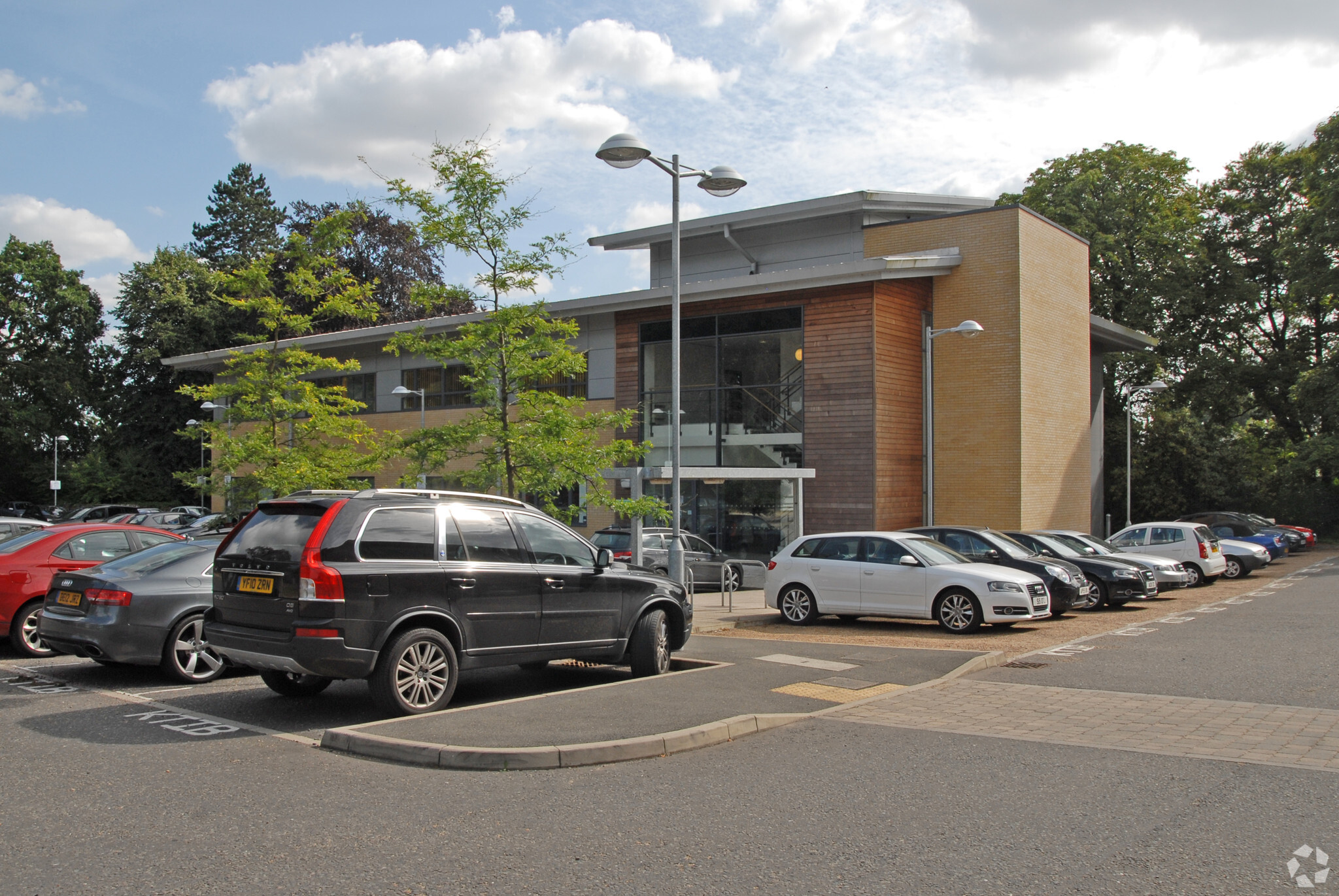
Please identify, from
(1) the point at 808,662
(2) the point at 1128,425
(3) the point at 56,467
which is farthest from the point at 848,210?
(3) the point at 56,467

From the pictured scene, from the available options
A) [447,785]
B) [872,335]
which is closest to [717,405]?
[872,335]

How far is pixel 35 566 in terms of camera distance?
36.7 ft

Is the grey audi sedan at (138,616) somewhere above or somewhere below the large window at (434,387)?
below

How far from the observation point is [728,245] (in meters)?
31.2

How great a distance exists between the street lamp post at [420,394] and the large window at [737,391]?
7.66 m

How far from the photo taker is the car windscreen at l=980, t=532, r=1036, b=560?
641 inches

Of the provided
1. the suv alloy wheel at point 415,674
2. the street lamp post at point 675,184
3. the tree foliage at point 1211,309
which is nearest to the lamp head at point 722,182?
the street lamp post at point 675,184

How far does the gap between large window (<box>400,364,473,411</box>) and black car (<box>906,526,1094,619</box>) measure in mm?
17842

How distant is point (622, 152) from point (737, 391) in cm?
1254

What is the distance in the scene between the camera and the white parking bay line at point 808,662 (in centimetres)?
1022

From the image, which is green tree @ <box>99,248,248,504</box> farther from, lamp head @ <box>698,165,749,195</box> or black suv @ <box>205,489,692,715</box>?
black suv @ <box>205,489,692,715</box>

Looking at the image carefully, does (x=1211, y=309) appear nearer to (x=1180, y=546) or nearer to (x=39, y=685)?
(x=1180, y=546)

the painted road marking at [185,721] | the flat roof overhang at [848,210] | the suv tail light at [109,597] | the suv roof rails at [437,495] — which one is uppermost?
the flat roof overhang at [848,210]

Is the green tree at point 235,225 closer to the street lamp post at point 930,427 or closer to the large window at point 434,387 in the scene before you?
the large window at point 434,387
